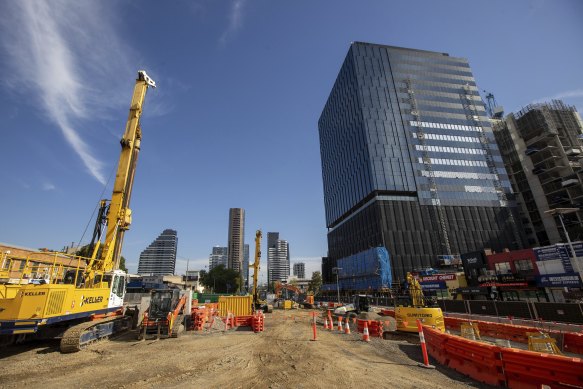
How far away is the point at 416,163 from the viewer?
7650 centimetres

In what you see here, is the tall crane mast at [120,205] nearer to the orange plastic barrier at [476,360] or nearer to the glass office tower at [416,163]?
the orange plastic barrier at [476,360]

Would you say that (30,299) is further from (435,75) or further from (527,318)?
(435,75)

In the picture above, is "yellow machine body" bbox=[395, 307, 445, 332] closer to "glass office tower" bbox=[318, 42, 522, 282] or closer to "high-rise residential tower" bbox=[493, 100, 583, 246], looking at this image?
"glass office tower" bbox=[318, 42, 522, 282]

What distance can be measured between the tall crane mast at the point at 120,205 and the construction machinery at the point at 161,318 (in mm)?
3302

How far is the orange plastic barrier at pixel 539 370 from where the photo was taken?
20.3ft

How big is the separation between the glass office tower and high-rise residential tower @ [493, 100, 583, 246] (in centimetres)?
699

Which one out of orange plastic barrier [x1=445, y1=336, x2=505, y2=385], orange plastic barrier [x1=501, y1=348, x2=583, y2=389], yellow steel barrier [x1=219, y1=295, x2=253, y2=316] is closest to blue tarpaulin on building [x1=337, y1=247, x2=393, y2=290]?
yellow steel barrier [x1=219, y1=295, x2=253, y2=316]

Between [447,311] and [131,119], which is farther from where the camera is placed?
[447,311]

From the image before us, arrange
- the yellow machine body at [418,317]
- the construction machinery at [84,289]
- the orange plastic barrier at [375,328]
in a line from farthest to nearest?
the orange plastic barrier at [375,328], the yellow machine body at [418,317], the construction machinery at [84,289]

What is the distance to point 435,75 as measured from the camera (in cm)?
8794

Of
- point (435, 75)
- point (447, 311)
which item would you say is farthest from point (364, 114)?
point (447, 311)

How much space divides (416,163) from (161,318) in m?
74.8

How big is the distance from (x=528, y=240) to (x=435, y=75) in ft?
181

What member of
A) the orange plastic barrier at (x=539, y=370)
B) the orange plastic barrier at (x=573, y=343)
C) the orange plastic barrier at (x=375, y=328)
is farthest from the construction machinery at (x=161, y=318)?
the orange plastic barrier at (x=573, y=343)
